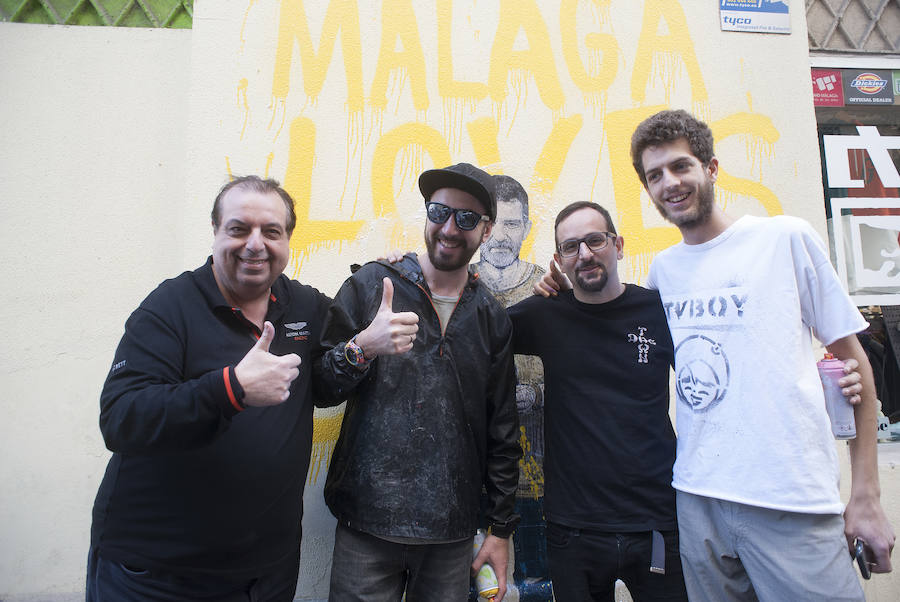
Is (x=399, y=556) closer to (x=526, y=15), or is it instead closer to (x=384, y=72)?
(x=384, y=72)

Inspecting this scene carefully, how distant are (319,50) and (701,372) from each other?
9.13 ft

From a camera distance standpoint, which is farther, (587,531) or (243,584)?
(587,531)

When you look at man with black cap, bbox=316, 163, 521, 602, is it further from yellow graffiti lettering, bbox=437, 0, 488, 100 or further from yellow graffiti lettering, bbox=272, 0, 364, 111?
yellow graffiti lettering, bbox=272, 0, 364, 111

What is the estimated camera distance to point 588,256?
2.11 metres

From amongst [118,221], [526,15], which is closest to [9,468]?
[118,221]

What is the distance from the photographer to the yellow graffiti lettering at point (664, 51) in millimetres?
3172

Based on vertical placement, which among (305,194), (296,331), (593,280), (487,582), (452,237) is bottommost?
(487,582)

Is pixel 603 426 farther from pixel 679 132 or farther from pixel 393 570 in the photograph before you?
pixel 679 132

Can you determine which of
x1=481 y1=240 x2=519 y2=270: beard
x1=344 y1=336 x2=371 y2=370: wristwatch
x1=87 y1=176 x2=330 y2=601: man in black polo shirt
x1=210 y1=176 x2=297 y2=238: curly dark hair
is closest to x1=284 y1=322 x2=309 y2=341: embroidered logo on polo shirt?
x1=87 y1=176 x2=330 y2=601: man in black polo shirt

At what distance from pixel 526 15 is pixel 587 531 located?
9.84 ft

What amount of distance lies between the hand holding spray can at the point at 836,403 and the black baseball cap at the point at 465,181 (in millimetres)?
1405

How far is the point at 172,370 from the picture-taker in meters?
1.61

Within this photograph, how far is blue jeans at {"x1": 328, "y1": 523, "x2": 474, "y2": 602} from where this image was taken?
1.96 m

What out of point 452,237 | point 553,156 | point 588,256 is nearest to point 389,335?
point 452,237
